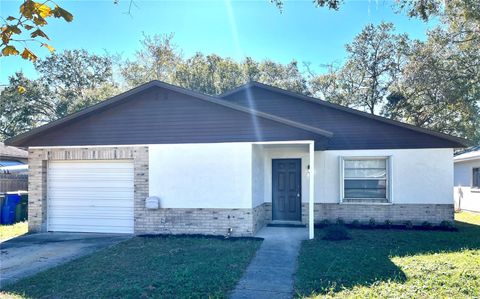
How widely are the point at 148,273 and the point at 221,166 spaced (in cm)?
419

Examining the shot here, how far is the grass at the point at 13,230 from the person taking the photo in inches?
434

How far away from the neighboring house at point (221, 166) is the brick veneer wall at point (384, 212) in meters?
0.03

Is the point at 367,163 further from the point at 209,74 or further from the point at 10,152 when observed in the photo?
the point at 10,152

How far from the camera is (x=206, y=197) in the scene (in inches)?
412

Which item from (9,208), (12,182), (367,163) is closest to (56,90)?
(12,182)

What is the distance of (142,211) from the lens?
35.7 feet

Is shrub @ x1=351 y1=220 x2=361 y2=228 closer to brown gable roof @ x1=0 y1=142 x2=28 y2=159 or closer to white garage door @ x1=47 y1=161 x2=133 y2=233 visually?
white garage door @ x1=47 y1=161 x2=133 y2=233

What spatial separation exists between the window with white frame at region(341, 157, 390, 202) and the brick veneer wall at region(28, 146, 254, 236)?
13.8 ft

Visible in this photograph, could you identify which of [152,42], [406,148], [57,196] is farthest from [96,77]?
[406,148]

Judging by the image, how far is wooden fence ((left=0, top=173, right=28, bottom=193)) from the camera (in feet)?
50.5

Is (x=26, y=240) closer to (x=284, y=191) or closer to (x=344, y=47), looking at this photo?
(x=284, y=191)

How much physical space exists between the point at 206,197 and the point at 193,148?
147 centimetres

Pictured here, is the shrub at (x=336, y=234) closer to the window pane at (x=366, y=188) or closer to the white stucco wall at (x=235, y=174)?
the white stucco wall at (x=235, y=174)

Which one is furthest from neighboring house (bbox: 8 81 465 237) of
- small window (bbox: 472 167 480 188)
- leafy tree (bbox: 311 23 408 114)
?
leafy tree (bbox: 311 23 408 114)
